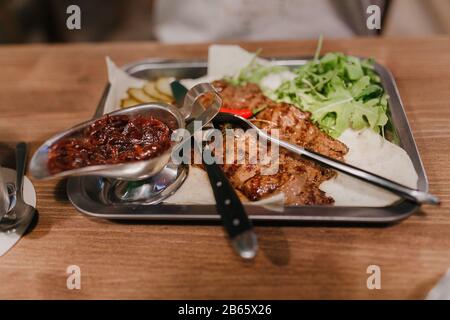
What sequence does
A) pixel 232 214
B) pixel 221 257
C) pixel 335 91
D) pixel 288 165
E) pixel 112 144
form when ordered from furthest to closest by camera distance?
pixel 335 91
pixel 288 165
pixel 112 144
pixel 221 257
pixel 232 214

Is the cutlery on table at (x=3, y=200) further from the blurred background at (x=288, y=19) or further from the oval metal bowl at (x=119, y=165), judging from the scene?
the blurred background at (x=288, y=19)

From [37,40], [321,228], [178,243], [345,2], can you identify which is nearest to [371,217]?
[321,228]

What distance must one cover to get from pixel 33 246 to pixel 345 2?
2972mm

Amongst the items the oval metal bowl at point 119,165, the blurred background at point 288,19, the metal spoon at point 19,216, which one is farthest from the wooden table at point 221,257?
the blurred background at point 288,19

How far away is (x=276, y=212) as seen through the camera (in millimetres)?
1730

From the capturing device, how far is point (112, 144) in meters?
1.85

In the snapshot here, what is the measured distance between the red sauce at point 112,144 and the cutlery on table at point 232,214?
213 mm

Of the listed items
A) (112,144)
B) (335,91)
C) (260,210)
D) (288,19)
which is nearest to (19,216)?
(112,144)

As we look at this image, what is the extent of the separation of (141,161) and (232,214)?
0.46m

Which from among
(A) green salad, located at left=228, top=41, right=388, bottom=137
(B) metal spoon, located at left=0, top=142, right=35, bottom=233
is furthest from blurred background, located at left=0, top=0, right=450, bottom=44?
(B) metal spoon, located at left=0, top=142, right=35, bottom=233

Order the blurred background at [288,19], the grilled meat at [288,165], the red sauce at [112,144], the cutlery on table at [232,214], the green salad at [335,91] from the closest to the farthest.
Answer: the cutlery on table at [232,214]
the red sauce at [112,144]
the grilled meat at [288,165]
the green salad at [335,91]
the blurred background at [288,19]

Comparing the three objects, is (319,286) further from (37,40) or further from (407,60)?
(37,40)

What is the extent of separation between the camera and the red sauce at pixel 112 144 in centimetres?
177

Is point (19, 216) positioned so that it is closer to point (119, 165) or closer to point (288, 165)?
point (119, 165)
